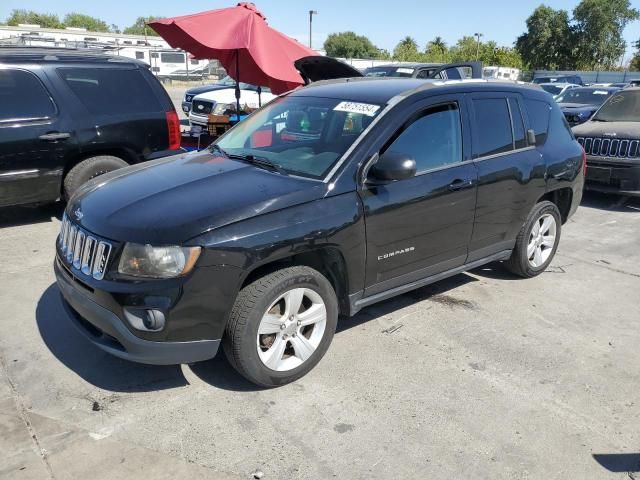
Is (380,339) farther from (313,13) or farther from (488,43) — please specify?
(488,43)

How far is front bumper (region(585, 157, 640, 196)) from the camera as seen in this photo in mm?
7875

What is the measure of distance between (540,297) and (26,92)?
5.55m

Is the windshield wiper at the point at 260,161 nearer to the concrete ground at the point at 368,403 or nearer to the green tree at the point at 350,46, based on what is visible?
the concrete ground at the point at 368,403

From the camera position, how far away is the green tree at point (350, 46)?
3716 inches

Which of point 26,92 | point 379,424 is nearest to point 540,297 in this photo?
point 379,424

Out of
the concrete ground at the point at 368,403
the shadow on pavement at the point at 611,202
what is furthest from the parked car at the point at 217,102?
the concrete ground at the point at 368,403

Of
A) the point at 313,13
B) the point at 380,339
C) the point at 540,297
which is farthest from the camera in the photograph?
the point at 313,13

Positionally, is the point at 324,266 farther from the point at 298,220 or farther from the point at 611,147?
the point at 611,147

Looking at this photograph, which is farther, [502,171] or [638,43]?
[638,43]

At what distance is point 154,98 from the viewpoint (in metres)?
6.58

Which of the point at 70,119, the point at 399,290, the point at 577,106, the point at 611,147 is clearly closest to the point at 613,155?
the point at 611,147

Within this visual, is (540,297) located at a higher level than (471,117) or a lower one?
lower

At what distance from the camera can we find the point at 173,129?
6.64 m

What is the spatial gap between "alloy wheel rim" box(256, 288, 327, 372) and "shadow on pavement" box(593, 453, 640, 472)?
1.66 metres
